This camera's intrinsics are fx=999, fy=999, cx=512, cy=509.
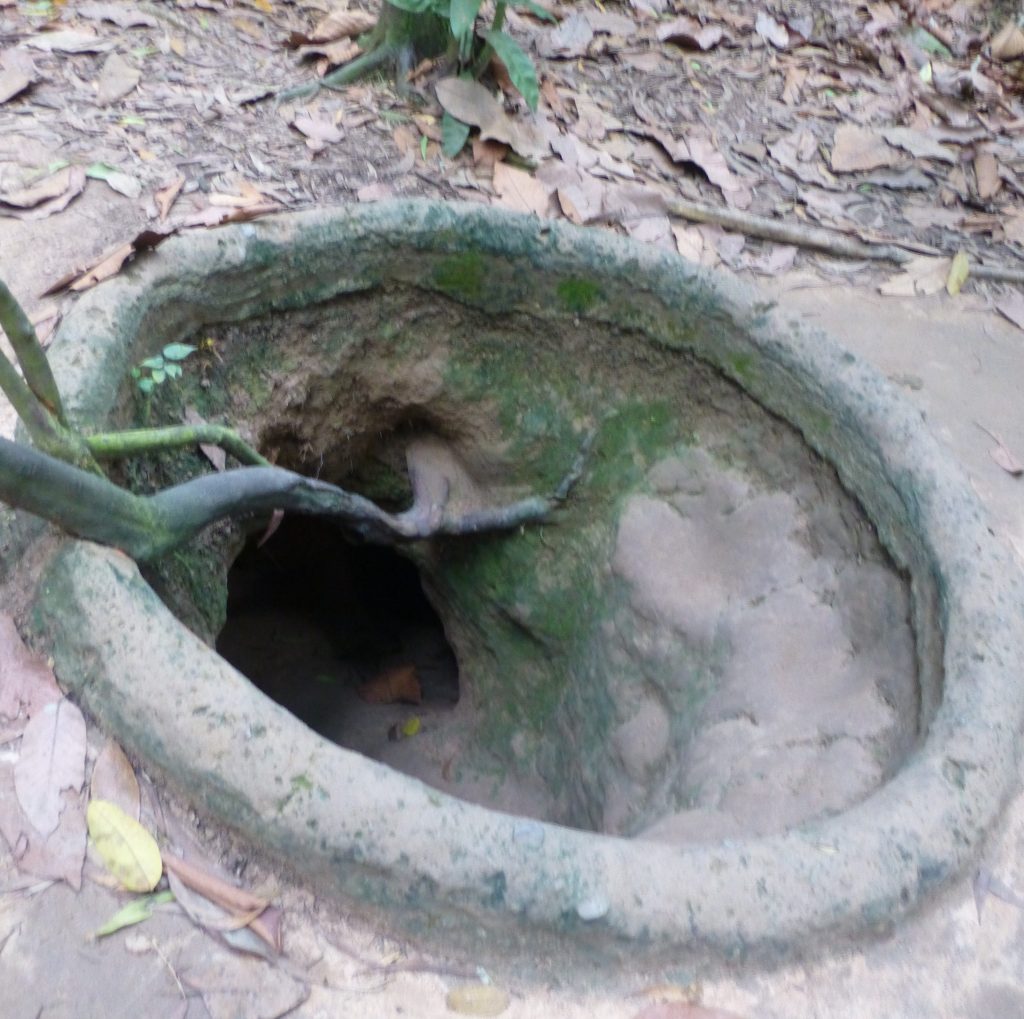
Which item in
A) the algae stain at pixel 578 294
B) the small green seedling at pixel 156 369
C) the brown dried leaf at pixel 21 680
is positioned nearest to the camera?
the brown dried leaf at pixel 21 680

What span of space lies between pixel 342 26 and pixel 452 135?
21.0 inches

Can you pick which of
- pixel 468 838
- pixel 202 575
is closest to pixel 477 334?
pixel 202 575

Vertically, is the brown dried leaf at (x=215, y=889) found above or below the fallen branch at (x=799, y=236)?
above

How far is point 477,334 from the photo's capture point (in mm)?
2459

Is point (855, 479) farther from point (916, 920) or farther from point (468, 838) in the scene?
point (468, 838)

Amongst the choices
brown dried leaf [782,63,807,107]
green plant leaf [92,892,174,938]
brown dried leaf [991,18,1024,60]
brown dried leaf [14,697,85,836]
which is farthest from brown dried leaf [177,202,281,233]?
brown dried leaf [991,18,1024,60]

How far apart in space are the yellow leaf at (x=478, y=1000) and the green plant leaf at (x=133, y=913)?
1.12 ft

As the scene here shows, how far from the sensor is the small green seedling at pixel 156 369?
175 cm

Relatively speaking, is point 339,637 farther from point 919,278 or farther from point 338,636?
point 919,278

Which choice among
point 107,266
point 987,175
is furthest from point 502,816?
point 987,175

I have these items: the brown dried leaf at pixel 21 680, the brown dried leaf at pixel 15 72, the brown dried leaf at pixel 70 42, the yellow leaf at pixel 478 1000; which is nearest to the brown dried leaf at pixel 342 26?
the brown dried leaf at pixel 70 42

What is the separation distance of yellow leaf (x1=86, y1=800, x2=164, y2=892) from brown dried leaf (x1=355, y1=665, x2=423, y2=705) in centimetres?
218

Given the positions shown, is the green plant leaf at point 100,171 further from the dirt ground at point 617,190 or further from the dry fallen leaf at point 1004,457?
the dry fallen leaf at point 1004,457

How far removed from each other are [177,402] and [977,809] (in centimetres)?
153
